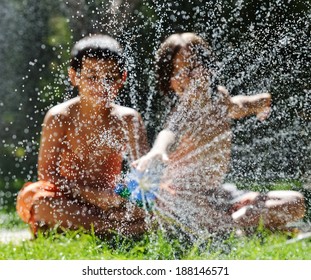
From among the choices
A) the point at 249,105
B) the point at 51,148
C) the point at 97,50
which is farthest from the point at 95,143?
the point at 249,105

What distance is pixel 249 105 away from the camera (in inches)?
62.1

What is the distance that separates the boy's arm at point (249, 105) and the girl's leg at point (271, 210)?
19cm

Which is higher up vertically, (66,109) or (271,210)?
(66,109)

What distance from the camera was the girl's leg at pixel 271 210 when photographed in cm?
153

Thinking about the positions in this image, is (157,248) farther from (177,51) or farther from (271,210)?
(177,51)

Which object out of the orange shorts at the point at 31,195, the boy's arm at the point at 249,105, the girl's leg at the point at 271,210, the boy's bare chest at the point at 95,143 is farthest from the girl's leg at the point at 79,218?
the boy's arm at the point at 249,105

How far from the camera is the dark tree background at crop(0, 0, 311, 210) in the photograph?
1.56 m

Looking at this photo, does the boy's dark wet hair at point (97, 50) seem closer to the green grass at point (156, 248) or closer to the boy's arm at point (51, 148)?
the boy's arm at point (51, 148)

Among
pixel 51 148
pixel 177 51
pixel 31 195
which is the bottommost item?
pixel 31 195

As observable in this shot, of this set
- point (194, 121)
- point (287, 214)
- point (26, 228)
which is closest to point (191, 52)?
point (194, 121)

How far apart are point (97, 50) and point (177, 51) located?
18 cm
